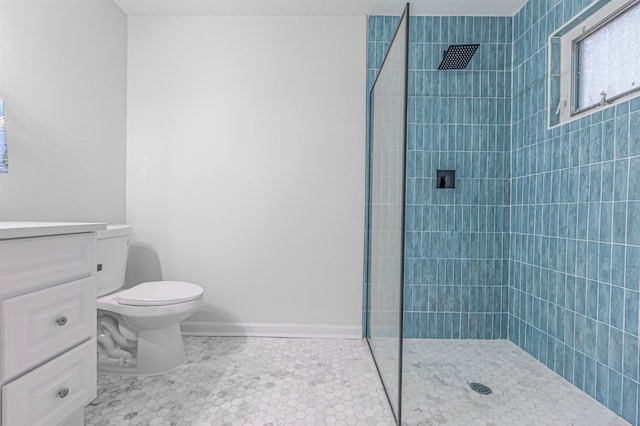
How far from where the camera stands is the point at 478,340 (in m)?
2.17

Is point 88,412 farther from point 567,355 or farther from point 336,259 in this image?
point 567,355

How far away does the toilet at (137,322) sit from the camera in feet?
5.22

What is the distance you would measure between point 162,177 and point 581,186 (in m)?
2.49

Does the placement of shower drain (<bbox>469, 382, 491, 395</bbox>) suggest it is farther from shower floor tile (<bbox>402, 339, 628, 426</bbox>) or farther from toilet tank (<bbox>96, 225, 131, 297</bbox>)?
toilet tank (<bbox>96, 225, 131, 297</bbox>)

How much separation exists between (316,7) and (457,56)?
951mm

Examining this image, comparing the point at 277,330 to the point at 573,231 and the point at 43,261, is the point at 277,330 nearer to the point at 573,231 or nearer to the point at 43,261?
the point at 43,261

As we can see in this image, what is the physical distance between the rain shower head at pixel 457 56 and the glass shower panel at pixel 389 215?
490 millimetres

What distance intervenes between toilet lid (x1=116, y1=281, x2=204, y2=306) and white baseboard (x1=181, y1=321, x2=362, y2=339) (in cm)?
50

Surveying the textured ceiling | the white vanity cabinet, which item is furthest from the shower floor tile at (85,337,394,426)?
the textured ceiling

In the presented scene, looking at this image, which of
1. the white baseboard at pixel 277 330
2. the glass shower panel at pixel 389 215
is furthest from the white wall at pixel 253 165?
the glass shower panel at pixel 389 215

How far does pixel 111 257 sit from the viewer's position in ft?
5.80

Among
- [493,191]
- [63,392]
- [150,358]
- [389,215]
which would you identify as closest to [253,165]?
[389,215]

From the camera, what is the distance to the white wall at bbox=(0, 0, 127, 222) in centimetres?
142

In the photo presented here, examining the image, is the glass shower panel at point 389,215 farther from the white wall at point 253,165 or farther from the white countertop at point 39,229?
the white countertop at point 39,229
